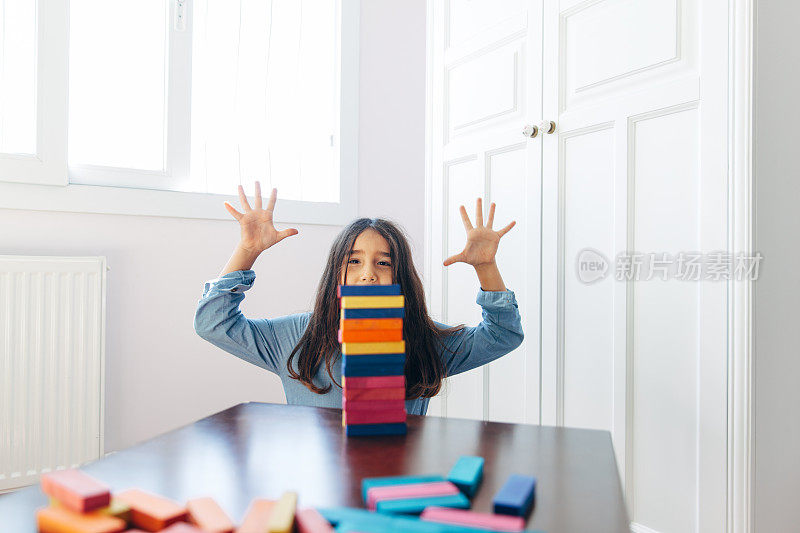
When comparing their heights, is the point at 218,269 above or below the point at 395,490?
above

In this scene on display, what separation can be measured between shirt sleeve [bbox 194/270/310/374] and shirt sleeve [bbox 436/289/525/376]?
375 millimetres

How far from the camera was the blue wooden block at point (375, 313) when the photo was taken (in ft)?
2.79

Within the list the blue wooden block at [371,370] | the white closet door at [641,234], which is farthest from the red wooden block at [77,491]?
the white closet door at [641,234]

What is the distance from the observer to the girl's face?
4.12 ft

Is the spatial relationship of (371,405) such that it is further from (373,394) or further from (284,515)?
(284,515)

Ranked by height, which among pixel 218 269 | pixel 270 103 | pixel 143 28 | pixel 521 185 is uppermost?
pixel 143 28

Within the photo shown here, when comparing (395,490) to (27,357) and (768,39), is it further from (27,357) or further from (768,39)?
(27,357)

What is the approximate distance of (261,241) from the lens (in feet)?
3.98

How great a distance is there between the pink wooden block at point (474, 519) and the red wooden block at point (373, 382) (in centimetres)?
30

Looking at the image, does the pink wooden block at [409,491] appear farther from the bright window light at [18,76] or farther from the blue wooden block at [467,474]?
the bright window light at [18,76]

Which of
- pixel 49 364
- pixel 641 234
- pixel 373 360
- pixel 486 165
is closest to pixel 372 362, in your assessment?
pixel 373 360

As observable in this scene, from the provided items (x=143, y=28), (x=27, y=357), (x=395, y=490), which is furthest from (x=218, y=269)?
(x=395, y=490)

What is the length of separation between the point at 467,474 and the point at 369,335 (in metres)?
0.29

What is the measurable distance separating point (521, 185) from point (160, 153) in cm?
135
